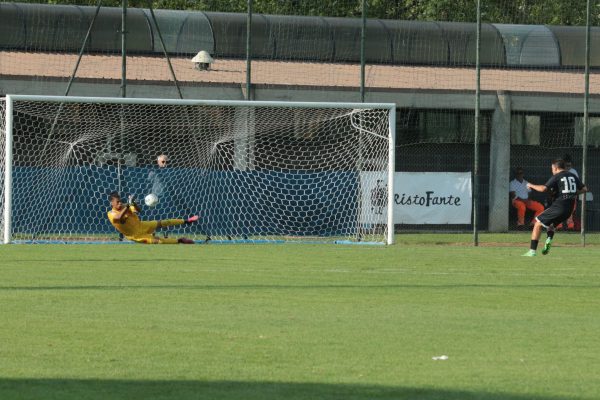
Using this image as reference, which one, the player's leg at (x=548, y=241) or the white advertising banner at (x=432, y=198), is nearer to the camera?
the player's leg at (x=548, y=241)

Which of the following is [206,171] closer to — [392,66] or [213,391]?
[392,66]

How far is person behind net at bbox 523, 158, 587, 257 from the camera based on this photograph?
2277 centimetres

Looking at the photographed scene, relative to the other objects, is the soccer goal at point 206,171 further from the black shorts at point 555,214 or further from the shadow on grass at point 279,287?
the shadow on grass at point 279,287

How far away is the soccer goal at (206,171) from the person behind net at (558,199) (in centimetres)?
392

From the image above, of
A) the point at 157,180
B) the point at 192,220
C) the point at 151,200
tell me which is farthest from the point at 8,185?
the point at 157,180

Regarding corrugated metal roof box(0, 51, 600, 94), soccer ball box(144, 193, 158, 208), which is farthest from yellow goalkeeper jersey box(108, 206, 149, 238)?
corrugated metal roof box(0, 51, 600, 94)

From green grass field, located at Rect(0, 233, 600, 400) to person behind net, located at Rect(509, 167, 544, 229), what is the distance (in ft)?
48.2

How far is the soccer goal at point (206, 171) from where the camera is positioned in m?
26.8

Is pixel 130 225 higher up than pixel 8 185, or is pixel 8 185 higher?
pixel 8 185

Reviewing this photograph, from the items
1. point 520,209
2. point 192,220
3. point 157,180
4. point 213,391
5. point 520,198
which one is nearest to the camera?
point 213,391

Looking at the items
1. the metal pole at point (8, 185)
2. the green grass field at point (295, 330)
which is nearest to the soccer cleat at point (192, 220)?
the metal pole at point (8, 185)

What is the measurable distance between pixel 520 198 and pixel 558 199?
10.5 m

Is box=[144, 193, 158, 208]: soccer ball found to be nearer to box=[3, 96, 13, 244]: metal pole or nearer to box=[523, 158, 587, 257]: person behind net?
box=[3, 96, 13, 244]: metal pole

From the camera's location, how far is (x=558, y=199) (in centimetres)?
2309
